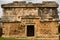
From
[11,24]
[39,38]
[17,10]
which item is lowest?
[39,38]

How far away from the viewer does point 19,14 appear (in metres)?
21.9

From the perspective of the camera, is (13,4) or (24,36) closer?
(24,36)

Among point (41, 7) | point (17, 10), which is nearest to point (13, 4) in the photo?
point (17, 10)

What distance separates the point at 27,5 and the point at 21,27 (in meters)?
3.35

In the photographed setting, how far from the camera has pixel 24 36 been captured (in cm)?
1905

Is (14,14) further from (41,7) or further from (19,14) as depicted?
(41,7)

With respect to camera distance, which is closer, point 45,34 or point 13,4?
point 45,34

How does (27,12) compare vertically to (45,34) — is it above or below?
above

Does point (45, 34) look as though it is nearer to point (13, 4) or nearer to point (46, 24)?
point (46, 24)

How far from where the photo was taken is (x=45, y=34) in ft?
62.1

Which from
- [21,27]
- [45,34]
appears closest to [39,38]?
[45,34]

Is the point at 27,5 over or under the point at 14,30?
over

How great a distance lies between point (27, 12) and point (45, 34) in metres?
4.16

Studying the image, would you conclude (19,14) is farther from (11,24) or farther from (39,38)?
(39,38)
